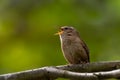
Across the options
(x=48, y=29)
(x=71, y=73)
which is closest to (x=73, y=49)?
(x=71, y=73)

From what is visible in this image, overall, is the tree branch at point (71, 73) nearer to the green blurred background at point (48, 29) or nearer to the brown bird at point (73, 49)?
the brown bird at point (73, 49)

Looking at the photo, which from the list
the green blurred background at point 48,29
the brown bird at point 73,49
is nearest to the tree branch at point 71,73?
the brown bird at point 73,49

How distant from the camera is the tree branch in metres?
4.30

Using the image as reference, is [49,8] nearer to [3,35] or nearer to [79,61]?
[3,35]

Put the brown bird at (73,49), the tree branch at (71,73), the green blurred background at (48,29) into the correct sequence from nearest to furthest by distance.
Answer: the tree branch at (71,73) < the brown bird at (73,49) < the green blurred background at (48,29)

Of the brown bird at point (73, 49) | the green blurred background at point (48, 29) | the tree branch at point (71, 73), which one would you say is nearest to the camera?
the tree branch at point (71, 73)

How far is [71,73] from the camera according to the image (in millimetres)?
4418

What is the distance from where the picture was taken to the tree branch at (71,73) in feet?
14.1

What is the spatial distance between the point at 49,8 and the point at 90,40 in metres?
1.33

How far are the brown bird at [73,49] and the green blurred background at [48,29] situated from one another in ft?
13.0

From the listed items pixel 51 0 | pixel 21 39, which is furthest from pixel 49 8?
pixel 21 39

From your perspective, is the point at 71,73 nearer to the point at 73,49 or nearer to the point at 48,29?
the point at 73,49

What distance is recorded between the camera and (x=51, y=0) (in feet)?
38.3

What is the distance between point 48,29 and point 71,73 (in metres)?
6.62
